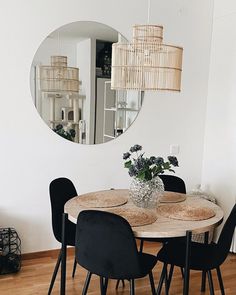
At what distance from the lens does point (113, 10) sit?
347 centimetres

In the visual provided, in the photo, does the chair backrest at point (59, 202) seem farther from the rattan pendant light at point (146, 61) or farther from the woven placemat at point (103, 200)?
the rattan pendant light at point (146, 61)

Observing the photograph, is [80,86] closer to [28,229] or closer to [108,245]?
[28,229]

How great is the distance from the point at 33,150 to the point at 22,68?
2.40 feet

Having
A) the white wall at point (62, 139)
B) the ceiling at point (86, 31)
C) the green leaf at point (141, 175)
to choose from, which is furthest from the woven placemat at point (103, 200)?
the ceiling at point (86, 31)

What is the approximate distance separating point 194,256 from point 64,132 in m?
1.65

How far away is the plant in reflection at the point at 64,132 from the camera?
3.40 m

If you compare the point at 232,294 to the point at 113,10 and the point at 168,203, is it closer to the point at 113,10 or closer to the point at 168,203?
the point at 168,203

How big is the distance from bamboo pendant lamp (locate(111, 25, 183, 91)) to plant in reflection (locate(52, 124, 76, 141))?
3.73ft

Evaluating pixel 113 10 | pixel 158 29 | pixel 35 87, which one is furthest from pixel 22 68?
pixel 158 29

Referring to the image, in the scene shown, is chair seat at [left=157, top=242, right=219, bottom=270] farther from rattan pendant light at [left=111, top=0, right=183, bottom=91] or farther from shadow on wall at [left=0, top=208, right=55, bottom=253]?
shadow on wall at [left=0, top=208, right=55, bottom=253]

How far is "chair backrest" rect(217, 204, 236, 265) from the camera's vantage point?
2.35 m

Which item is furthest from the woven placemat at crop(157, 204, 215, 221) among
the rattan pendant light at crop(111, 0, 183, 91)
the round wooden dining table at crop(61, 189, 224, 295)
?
the rattan pendant light at crop(111, 0, 183, 91)

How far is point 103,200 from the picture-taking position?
2691 millimetres

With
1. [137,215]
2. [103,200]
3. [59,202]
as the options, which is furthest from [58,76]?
[137,215]
